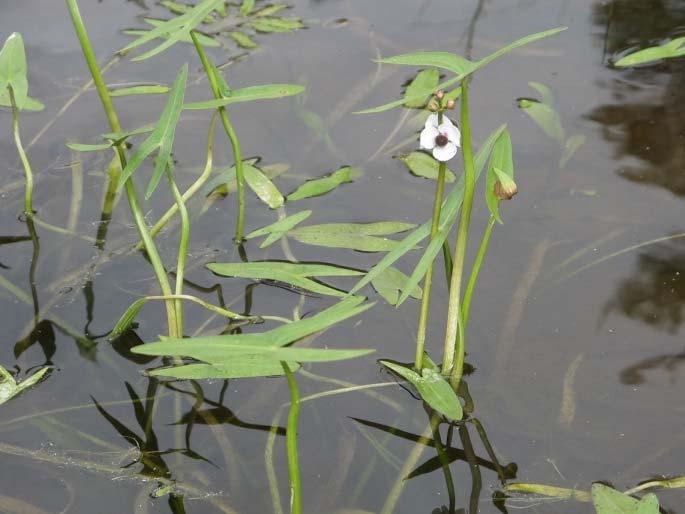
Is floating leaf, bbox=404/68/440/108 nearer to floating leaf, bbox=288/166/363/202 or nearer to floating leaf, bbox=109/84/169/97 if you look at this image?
floating leaf, bbox=288/166/363/202

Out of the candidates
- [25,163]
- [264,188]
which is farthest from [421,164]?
[25,163]

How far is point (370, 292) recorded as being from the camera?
1458 mm

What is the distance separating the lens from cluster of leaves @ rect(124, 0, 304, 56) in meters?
2.13

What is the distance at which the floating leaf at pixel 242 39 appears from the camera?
2.11 meters

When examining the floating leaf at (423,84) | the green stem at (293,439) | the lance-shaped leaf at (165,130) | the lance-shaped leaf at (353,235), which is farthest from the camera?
the floating leaf at (423,84)

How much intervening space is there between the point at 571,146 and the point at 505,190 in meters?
0.75

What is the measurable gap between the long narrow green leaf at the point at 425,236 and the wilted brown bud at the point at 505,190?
81 mm

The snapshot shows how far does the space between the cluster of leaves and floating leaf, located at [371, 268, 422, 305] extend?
0.92m

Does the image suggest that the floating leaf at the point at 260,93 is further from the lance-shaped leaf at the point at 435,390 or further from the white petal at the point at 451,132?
the lance-shaped leaf at the point at 435,390

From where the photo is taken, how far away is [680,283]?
4.76 ft

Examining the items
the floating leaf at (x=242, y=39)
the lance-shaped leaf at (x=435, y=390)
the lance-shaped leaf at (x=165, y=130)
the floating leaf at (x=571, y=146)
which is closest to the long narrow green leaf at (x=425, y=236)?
the lance-shaped leaf at (x=435, y=390)

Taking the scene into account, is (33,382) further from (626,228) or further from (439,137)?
(626,228)

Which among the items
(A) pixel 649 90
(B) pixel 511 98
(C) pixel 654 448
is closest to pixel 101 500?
(C) pixel 654 448

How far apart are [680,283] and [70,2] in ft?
3.67
